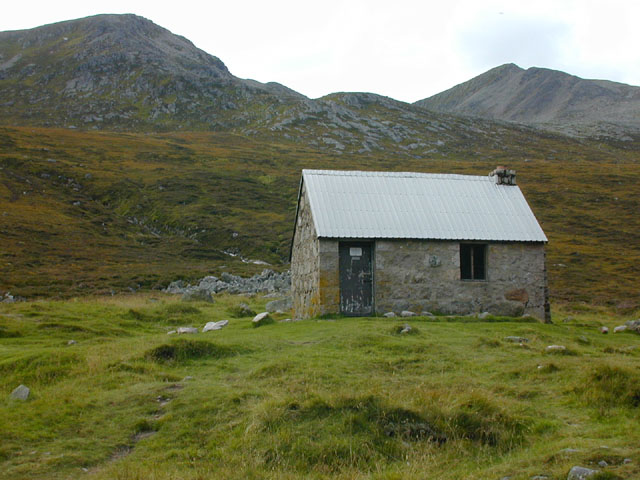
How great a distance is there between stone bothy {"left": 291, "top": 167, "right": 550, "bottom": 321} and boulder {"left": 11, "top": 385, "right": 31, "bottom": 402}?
12.2 metres

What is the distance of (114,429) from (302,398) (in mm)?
2979

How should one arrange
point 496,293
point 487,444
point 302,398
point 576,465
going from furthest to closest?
point 496,293 → point 302,398 → point 487,444 → point 576,465

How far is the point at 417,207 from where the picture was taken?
24391mm

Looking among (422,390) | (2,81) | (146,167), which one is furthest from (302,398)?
(2,81)

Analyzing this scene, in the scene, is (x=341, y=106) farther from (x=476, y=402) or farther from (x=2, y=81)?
(x=476, y=402)

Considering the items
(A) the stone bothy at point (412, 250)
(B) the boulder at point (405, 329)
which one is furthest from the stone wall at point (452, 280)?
(B) the boulder at point (405, 329)

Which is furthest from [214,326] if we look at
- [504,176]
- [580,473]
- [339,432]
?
[580,473]

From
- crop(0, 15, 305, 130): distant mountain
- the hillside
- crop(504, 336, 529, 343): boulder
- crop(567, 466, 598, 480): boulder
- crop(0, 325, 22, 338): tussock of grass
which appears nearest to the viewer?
crop(567, 466, 598, 480): boulder

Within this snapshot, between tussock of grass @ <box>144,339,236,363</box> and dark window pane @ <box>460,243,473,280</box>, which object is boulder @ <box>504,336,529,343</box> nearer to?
dark window pane @ <box>460,243,473,280</box>

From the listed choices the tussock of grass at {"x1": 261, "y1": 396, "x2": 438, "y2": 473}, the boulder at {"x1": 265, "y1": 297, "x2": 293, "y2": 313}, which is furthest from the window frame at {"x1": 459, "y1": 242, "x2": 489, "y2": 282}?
the tussock of grass at {"x1": 261, "y1": 396, "x2": 438, "y2": 473}

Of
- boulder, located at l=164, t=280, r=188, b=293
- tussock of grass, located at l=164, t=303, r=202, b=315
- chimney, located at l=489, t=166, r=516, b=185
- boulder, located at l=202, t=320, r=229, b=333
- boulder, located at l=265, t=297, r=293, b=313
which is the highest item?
chimney, located at l=489, t=166, r=516, b=185

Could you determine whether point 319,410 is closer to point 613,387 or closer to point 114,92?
point 613,387

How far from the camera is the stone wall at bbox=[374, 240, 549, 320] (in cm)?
2217

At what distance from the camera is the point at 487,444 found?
320 inches
